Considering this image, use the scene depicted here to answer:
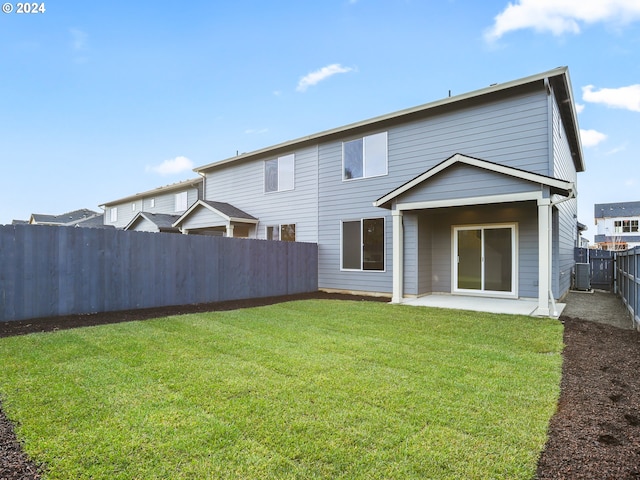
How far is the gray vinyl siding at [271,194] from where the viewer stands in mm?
12727

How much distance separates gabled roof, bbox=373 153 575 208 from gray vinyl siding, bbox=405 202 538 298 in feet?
4.49

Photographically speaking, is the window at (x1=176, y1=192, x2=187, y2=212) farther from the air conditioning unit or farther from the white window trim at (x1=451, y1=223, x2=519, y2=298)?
the air conditioning unit

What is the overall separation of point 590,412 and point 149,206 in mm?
25321

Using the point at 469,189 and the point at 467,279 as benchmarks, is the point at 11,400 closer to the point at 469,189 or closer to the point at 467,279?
the point at 469,189

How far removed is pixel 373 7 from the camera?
34.7ft

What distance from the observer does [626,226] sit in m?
37.8

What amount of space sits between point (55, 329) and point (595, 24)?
15.8 m

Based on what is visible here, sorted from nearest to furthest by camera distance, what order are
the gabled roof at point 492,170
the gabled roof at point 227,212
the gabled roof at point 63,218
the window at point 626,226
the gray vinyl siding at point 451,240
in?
the gabled roof at point 492,170, the gray vinyl siding at point 451,240, the gabled roof at point 227,212, the gabled roof at point 63,218, the window at point 626,226

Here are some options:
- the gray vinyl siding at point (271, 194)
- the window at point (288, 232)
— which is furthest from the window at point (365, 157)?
the window at point (288, 232)

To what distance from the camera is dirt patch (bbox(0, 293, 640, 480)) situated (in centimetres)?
218

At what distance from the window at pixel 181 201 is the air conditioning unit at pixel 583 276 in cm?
1934

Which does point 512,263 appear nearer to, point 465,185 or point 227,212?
point 465,185

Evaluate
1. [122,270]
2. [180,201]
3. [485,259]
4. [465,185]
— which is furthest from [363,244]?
[180,201]

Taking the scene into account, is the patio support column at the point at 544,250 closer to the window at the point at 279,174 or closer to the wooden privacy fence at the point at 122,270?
the wooden privacy fence at the point at 122,270
